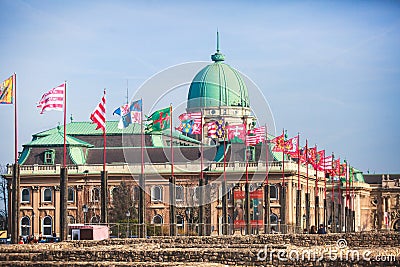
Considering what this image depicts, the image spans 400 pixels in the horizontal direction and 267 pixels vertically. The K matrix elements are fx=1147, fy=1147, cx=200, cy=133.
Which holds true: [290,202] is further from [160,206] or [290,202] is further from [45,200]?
[45,200]

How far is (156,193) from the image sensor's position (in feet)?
510

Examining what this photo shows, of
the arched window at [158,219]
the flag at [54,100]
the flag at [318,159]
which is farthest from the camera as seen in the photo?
the arched window at [158,219]

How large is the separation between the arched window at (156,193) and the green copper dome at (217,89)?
2670 cm

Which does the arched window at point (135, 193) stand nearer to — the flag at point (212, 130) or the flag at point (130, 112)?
the flag at point (212, 130)

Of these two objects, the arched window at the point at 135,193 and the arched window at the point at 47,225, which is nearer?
the arched window at the point at 135,193

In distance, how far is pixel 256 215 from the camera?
144 m

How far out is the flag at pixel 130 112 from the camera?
8438cm

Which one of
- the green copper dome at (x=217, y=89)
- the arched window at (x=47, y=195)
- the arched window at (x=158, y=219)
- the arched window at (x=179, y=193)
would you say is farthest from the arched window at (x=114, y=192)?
the green copper dome at (x=217, y=89)

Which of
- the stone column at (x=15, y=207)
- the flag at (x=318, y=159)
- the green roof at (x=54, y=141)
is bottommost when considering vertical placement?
the stone column at (x=15, y=207)

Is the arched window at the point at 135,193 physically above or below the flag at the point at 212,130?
below

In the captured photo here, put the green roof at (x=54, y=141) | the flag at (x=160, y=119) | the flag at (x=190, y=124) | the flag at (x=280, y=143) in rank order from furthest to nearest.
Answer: the green roof at (x=54, y=141)
the flag at (x=280, y=143)
the flag at (x=190, y=124)
the flag at (x=160, y=119)

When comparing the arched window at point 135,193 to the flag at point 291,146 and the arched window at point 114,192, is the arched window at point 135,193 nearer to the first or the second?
the arched window at point 114,192

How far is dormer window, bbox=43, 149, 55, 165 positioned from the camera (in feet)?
496

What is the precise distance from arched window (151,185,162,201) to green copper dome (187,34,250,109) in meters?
26.7
